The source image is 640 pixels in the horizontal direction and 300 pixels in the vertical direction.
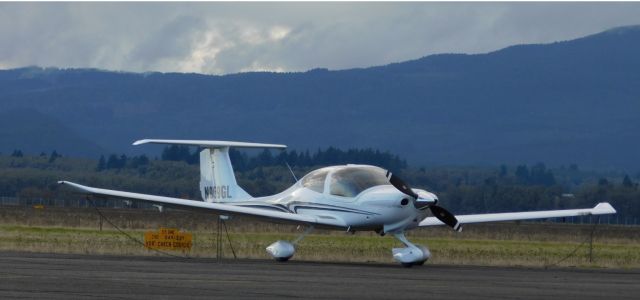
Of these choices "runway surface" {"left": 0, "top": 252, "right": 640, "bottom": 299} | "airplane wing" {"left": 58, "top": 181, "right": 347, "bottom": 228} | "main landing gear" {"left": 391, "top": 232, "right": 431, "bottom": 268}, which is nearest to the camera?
"runway surface" {"left": 0, "top": 252, "right": 640, "bottom": 299}

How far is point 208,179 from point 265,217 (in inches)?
176

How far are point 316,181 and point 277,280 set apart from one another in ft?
27.9

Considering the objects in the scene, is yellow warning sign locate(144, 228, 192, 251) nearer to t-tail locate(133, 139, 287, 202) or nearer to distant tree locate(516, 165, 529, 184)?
t-tail locate(133, 139, 287, 202)

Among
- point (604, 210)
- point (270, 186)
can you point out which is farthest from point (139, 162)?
point (604, 210)

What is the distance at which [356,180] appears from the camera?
3105 cm

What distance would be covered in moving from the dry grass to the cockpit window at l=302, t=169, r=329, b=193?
209 centimetres

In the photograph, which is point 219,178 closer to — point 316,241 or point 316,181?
point 316,181

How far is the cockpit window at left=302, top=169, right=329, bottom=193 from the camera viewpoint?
Answer: 31516 mm

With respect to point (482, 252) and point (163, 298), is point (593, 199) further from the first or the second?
point (163, 298)

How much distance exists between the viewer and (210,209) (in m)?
30.6

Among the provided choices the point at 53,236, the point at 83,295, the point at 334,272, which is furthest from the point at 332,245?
the point at 83,295

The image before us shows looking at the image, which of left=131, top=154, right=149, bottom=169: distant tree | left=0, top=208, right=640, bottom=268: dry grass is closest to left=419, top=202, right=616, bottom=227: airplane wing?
left=0, top=208, right=640, bottom=268: dry grass

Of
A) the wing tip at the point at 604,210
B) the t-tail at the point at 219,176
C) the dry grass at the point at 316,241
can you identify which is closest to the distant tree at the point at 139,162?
the dry grass at the point at 316,241

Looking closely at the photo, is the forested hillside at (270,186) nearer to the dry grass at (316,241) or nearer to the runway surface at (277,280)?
the dry grass at (316,241)
